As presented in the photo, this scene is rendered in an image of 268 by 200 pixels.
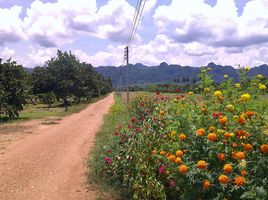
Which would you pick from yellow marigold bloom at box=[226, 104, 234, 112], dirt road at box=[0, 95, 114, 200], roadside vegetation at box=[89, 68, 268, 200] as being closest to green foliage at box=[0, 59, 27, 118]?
dirt road at box=[0, 95, 114, 200]

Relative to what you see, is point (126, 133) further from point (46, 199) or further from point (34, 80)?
point (34, 80)

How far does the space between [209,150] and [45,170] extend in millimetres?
5326

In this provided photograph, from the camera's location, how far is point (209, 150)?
3.88 meters

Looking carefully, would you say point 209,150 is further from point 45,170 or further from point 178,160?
point 45,170

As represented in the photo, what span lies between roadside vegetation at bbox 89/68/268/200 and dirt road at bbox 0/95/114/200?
1206mm

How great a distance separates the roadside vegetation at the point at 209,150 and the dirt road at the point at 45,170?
1206mm

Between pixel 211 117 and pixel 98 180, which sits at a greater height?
pixel 211 117

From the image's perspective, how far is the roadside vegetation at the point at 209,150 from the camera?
3.43 m

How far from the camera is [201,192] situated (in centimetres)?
376

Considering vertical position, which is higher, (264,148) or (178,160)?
(264,148)

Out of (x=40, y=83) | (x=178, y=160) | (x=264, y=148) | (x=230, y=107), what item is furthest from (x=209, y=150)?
(x=40, y=83)

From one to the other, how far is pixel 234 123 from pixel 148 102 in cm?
702

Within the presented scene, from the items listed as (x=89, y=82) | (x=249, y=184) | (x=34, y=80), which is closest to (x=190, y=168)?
(x=249, y=184)

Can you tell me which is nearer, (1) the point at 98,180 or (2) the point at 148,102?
(1) the point at 98,180
